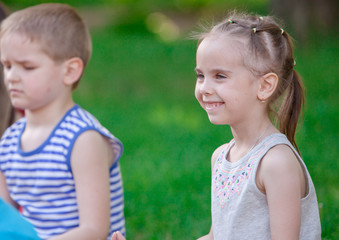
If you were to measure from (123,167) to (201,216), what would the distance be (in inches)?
56.2

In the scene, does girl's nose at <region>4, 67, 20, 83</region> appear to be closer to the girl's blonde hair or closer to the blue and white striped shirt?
the blue and white striped shirt

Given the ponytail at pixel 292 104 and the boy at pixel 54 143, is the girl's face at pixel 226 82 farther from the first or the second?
the boy at pixel 54 143

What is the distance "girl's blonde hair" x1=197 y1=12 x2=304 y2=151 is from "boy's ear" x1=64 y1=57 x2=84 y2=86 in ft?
2.67

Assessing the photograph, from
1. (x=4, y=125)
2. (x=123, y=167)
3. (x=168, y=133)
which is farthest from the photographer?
(x=168, y=133)

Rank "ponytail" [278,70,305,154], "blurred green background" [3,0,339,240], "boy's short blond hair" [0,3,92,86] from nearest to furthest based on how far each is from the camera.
Answer: 1. "ponytail" [278,70,305,154]
2. "boy's short blond hair" [0,3,92,86]
3. "blurred green background" [3,0,339,240]

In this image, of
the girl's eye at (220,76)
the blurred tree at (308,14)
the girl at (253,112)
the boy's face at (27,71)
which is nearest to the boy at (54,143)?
the boy's face at (27,71)

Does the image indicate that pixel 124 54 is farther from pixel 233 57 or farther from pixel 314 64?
pixel 233 57

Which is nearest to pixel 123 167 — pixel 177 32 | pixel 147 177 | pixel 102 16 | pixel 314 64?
pixel 147 177

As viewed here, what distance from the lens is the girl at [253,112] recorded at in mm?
2248

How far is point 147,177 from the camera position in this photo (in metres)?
4.77

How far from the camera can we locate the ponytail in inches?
94.7

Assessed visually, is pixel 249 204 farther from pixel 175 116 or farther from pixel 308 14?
pixel 308 14

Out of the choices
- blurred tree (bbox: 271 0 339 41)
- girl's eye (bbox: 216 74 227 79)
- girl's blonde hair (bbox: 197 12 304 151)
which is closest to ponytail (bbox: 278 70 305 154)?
girl's blonde hair (bbox: 197 12 304 151)

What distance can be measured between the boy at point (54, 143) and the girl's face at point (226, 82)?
2.46 ft
